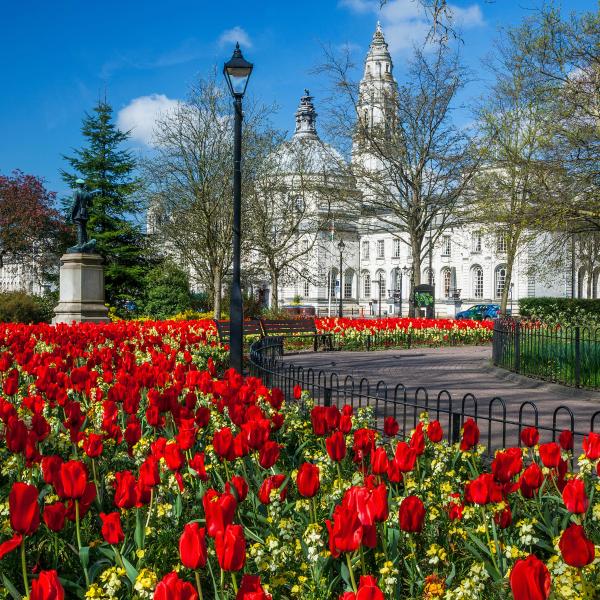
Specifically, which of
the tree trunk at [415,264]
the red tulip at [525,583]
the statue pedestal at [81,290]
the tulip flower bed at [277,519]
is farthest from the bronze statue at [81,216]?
the red tulip at [525,583]

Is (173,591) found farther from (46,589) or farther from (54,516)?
(54,516)

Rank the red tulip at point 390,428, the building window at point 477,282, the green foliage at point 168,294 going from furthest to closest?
the building window at point 477,282, the green foliage at point 168,294, the red tulip at point 390,428

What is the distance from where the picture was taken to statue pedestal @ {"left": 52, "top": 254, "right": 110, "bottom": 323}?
19.5 m

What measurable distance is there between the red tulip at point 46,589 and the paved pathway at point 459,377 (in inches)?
240

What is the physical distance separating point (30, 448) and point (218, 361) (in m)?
9.04

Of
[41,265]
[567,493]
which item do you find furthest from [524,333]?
[41,265]

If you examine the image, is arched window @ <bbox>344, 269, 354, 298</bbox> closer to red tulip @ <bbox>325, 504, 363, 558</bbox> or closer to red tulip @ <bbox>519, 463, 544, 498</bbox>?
red tulip @ <bbox>519, 463, 544, 498</bbox>

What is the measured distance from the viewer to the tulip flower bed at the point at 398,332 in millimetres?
21344

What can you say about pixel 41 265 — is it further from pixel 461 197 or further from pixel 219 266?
pixel 461 197

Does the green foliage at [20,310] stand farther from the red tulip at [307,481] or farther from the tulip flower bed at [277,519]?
the red tulip at [307,481]

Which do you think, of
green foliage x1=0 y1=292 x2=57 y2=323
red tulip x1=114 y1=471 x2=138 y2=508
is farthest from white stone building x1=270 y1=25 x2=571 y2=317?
red tulip x1=114 y1=471 x2=138 y2=508

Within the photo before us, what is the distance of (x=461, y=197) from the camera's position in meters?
30.4

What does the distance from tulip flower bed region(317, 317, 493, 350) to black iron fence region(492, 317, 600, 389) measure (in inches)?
266

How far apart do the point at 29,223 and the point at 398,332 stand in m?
28.0
